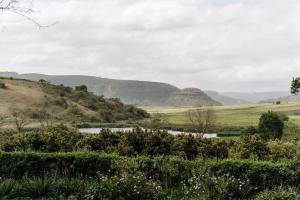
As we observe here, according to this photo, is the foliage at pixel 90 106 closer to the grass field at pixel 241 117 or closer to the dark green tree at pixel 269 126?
the grass field at pixel 241 117

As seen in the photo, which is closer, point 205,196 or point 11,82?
point 205,196

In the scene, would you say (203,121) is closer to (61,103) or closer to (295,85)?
(295,85)

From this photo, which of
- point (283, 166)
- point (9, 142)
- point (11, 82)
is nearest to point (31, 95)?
point (11, 82)

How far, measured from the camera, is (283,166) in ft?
49.3

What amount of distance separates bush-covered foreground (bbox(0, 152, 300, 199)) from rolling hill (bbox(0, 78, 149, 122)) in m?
62.7

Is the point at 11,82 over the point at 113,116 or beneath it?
over

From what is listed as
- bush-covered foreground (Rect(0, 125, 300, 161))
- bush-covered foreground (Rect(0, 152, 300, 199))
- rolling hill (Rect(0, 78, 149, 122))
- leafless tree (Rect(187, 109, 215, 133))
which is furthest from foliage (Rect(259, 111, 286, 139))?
rolling hill (Rect(0, 78, 149, 122))

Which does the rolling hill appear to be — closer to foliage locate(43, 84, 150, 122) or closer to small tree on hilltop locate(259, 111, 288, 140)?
foliage locate(43, 84, 150, 122)

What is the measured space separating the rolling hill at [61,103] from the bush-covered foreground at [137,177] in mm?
62657

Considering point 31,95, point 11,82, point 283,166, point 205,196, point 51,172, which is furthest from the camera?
point 11,82

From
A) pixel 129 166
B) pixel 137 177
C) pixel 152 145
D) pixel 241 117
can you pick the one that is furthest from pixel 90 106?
pixel 137 177

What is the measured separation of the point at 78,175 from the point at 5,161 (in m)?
2.65

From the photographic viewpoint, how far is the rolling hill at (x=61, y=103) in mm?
88938

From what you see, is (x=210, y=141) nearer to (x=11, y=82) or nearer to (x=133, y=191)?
(x=133, y=191)
